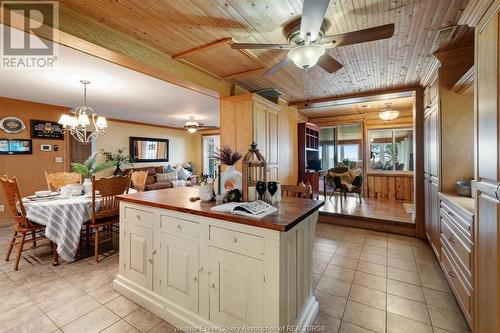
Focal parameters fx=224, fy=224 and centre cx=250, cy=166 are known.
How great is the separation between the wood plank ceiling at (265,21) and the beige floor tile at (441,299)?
2.49 meters

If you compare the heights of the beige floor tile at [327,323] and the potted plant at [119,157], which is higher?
the potted plant at [119,157]

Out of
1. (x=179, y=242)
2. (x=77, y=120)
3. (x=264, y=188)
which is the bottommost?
(x=179, y=242)

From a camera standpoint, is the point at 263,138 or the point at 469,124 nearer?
the point at 469,124

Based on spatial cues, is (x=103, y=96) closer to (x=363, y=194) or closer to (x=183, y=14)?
(x=183, y=14)

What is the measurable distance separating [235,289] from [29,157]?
5.46m

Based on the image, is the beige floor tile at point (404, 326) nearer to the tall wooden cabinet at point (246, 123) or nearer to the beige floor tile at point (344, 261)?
the beige floor tile at point (344, 261)

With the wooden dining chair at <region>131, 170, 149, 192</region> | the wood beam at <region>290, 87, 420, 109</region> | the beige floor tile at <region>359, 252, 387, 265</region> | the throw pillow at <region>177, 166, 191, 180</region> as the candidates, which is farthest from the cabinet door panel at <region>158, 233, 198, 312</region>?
the throw pillow at <region>177, 166, 191, 180</region>

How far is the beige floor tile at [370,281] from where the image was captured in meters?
2.28

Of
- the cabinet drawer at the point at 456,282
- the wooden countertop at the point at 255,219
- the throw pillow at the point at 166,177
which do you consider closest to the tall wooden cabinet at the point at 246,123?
the wooden countertop at the point at 255,219

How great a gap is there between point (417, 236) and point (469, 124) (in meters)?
2.04

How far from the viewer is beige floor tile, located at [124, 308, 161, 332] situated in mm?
1754

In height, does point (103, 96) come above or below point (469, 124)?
above

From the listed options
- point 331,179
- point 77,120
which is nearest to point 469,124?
point 331,179

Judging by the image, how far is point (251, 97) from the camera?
11.2 feet
